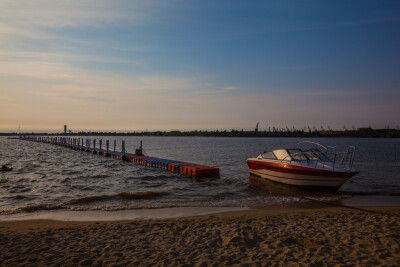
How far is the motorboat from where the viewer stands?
42.1 ft

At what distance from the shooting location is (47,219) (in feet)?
29.1

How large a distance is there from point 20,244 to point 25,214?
4.08 meters

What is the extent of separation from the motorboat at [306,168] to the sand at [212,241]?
4.10 metres

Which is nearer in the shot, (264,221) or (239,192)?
(264,221)

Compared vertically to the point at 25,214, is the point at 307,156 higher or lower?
higher

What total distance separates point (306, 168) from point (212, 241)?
29.2ft

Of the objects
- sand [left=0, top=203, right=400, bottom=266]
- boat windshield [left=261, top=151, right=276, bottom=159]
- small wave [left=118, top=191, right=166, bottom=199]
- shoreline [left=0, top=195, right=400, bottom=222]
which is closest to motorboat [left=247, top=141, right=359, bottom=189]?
boat windshield [left=261, top=151, right=276, bottom=159]

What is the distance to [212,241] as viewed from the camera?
6281mm

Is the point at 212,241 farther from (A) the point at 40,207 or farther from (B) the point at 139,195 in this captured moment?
(A) the point at 40,207

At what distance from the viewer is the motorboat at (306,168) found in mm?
12828

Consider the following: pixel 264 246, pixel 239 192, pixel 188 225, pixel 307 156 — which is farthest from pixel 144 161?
pixel 264 246

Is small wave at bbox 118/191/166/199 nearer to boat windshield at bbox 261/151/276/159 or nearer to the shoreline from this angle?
the shoreline

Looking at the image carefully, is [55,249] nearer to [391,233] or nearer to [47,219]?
[47,219]

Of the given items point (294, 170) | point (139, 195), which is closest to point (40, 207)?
point (139, 195)
